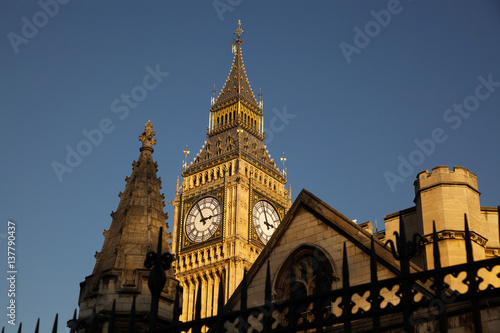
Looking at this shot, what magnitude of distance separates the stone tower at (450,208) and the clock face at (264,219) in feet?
164

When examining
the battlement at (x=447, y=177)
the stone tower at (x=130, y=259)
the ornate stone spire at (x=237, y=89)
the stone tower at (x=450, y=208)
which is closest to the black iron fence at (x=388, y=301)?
the stone tower at (x=130, y=259)

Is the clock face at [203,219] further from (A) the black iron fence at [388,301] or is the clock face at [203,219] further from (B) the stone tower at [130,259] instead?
(A) the black iron fence at [388,301]

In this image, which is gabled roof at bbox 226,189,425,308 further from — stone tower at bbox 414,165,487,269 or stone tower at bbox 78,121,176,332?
stone tower at bbox 414,165,487,269

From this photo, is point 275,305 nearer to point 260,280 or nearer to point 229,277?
point 260,280

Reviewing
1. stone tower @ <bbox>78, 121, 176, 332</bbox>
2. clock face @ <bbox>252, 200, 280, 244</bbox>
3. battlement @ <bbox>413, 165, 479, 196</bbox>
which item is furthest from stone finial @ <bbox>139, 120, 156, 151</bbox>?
clock face @ <bbox>252, 200, 280, 244</bbox>

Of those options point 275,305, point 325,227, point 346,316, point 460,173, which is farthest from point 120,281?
point 460,173

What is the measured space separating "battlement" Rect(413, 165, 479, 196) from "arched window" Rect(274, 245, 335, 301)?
30.6ft

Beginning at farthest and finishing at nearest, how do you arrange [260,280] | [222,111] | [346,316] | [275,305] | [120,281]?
[222,111]
[260,280]
[120,281]
[275,305]
[346,316]

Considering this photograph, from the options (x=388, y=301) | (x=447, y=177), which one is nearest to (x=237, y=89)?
(x=447, y=177)

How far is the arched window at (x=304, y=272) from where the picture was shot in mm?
17359

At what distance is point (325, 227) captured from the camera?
17938mm

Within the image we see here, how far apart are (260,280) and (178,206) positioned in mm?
60306

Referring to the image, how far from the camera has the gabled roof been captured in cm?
1617

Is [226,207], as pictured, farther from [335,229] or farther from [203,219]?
[335,229]
